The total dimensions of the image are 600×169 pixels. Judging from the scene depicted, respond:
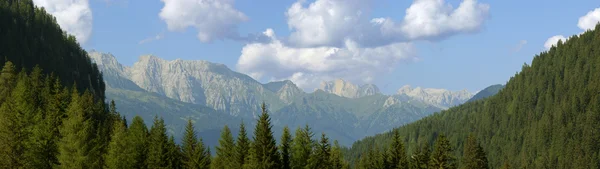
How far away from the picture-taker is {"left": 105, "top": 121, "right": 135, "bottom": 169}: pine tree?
227 ft

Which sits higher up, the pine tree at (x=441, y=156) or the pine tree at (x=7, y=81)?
the pine tree at (x=7, y=81)

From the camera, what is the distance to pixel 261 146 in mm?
66938

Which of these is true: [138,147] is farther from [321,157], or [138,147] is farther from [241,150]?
[321,157]

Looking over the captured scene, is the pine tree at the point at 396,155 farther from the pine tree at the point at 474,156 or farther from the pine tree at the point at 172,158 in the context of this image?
the pine tree at the point at 172,158

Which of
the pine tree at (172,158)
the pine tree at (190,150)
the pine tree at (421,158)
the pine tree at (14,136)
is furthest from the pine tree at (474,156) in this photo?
the pine tree at (14,136)

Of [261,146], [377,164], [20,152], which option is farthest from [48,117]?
[377,164]

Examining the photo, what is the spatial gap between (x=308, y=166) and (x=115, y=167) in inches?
937

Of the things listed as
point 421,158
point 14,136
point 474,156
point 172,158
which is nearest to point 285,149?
point 172,158

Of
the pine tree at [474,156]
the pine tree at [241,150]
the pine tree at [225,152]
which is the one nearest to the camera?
the pine tree at [241,150]

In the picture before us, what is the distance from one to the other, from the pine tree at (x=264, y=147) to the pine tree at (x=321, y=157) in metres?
10.3

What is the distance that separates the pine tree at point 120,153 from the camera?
2724 inches

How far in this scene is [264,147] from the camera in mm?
66625

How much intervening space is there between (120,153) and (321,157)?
2590 cm

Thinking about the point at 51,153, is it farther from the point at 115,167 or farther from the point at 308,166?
the point at 308,166
